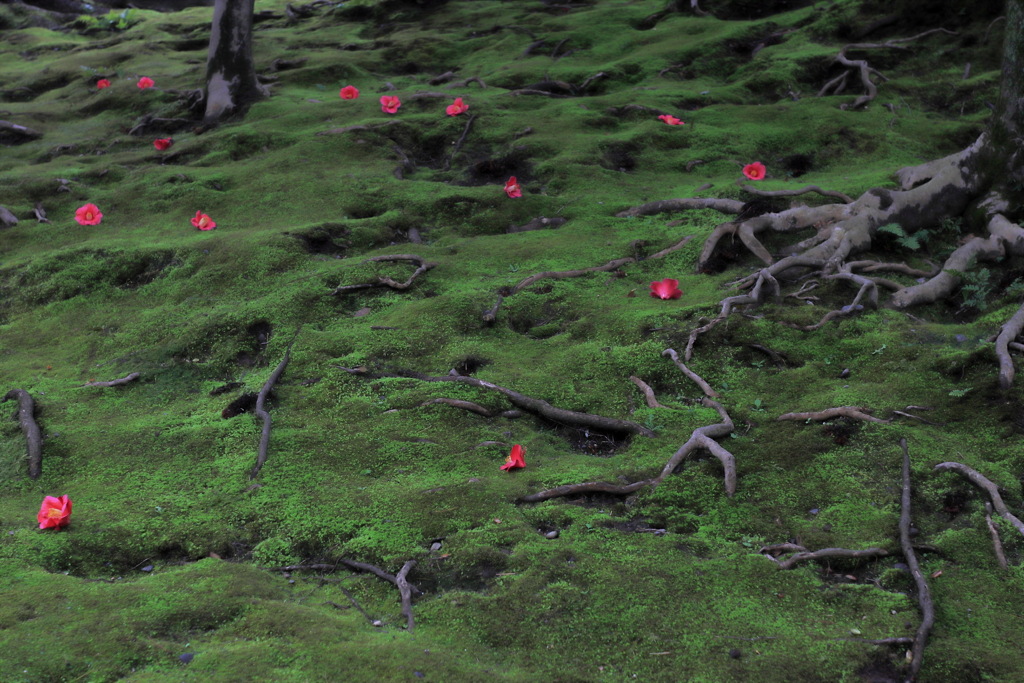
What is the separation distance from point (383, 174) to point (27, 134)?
234 inches

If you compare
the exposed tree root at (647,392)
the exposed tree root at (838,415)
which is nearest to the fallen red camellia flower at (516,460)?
the exposed tree root at (647,392)

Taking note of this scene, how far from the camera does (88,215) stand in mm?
7363

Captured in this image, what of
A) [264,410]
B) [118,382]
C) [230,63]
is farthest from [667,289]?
[230,63]

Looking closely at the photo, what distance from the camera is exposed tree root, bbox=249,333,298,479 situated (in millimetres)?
3959

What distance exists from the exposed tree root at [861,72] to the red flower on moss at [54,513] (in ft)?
28.4

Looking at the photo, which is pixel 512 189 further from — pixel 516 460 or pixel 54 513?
pixel 54 513

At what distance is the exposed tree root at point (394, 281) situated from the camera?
19.1 ft

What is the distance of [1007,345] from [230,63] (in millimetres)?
9577

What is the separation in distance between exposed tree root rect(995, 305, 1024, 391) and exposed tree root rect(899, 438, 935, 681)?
768mm

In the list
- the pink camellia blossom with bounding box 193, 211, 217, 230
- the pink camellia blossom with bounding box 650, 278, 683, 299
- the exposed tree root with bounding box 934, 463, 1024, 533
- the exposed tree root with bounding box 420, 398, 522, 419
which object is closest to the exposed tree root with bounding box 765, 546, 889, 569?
the exposed tree root with bounding box 934, 463, 1024, 533

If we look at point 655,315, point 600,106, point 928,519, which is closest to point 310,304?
point 655,315

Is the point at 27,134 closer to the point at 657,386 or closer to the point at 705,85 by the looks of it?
the point at 705,85

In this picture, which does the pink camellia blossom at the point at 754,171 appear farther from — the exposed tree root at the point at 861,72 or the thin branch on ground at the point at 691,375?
the exposed tree root at the point at 861,72

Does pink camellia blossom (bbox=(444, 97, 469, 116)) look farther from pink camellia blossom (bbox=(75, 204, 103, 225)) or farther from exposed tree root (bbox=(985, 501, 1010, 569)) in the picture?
exposed tree root (bbox=(985, 501, 1010, 569))
